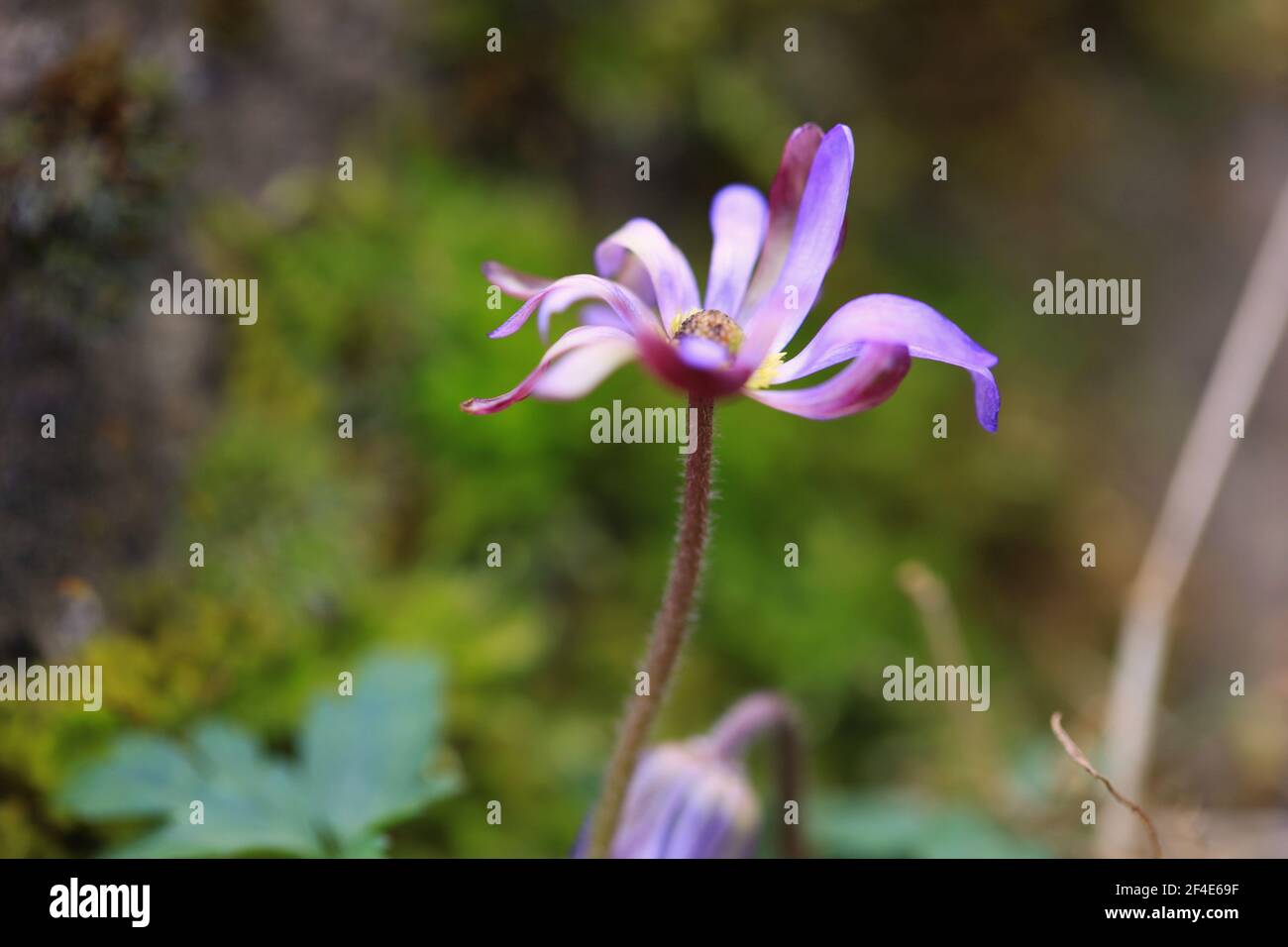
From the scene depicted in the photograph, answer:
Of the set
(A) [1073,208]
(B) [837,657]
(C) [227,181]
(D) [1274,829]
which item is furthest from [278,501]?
(A) [1073,208]

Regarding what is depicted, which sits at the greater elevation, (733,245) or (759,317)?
(733,245)

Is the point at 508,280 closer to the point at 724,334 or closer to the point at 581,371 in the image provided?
the point at 581,371

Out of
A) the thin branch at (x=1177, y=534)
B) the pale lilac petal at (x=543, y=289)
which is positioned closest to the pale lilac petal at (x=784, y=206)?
the pale lilac petal at (x=543, y=289)

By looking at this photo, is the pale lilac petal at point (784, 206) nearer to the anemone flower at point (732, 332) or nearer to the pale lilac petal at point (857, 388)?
the anemone flower at point (732, 332)

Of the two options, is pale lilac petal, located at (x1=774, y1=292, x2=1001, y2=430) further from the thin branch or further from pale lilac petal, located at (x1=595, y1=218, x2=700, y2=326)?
the thin branch

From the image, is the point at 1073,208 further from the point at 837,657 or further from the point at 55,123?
the point at 55,123

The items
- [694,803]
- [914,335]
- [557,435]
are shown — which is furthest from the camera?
[557,435]

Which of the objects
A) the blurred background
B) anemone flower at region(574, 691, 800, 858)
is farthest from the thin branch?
anemone flower at region(574, 691, 800, 858)

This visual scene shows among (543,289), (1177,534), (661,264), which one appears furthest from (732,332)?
(1177,534)
